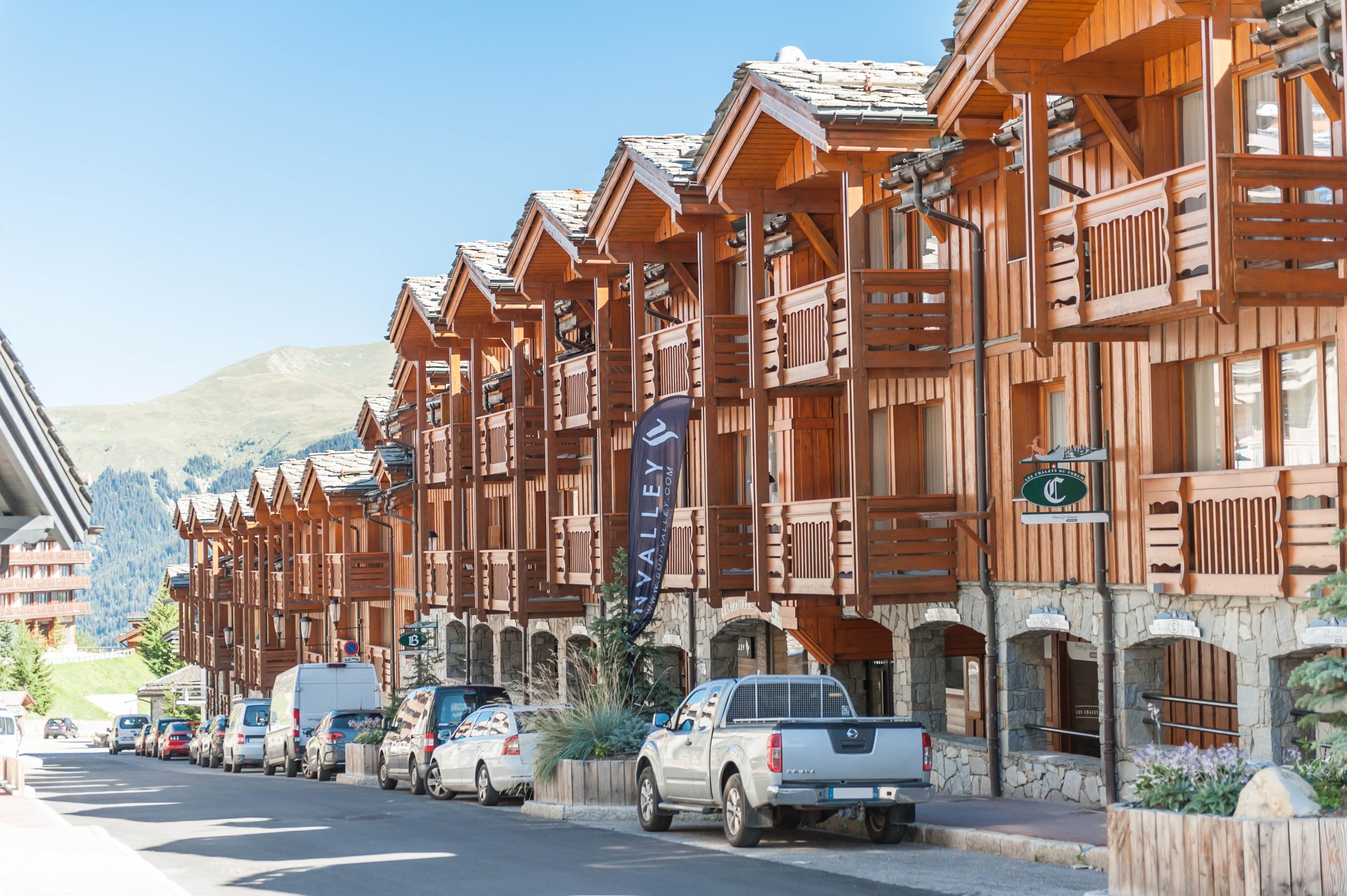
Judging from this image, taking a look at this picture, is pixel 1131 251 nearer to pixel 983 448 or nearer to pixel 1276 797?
pixel 983 448

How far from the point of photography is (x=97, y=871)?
1525 centimetres

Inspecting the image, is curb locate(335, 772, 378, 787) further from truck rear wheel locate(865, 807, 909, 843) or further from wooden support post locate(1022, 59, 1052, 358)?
wooden support post locate(1022, 59, 1052, 358)

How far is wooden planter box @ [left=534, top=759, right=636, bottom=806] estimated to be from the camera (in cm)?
2169

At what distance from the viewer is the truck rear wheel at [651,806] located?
63.0 ft

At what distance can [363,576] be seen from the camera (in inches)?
2031

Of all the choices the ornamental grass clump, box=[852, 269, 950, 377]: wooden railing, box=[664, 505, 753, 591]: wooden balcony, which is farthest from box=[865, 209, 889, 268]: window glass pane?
the ornamental grass clump

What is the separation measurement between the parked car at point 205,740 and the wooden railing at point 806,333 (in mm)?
29848

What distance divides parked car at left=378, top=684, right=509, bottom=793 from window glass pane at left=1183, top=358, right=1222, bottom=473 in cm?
1277

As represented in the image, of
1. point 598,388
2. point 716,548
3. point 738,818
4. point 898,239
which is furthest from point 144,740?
point 738,818

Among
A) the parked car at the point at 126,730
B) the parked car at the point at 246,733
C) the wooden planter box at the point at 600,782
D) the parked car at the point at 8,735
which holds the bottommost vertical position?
the parked car at the point at 126,730

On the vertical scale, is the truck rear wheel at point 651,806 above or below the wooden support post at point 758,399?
below

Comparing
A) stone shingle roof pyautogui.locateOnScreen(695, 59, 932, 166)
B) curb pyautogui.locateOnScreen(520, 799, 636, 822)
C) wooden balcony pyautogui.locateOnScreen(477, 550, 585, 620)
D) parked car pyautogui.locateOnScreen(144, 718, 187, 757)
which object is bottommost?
parked car pyautogui.locateOnScreen(144, 718, 187, 757)

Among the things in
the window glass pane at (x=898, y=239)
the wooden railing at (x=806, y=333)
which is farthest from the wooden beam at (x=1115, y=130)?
the window glass pane at (x=898, y=239)

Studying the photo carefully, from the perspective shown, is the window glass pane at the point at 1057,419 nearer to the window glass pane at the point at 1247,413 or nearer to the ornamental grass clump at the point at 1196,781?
the window glass pane at the point at 1247,413
